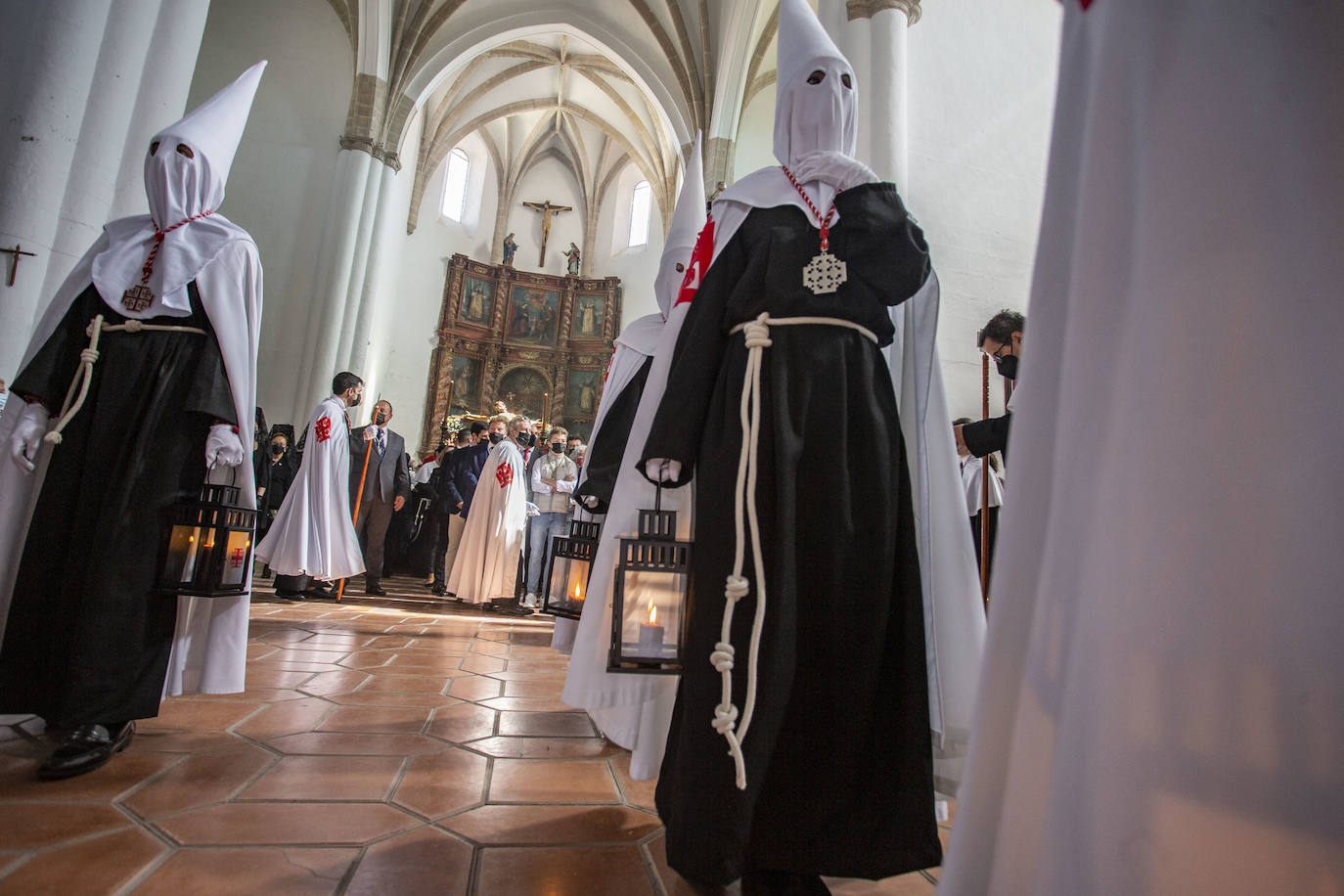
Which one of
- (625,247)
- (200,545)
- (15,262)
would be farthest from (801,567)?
(625,247)

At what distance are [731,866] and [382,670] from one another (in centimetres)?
259

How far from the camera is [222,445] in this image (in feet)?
6.64

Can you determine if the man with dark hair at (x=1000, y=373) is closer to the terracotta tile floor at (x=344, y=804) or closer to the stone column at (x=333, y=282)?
the terracotta tile floor at (x=344, y=804)

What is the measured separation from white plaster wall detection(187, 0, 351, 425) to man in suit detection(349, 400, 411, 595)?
4771mm

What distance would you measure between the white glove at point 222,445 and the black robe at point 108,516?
0.04m

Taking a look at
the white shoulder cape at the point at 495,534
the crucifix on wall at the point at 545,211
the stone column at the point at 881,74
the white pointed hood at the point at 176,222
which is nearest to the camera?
the white pointed hood at the point at 176,222

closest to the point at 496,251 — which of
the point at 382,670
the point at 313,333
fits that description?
the point at 313,333

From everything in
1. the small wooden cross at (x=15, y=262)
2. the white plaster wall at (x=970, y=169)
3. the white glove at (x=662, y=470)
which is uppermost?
the white plaster wall at (x=970, y=169)

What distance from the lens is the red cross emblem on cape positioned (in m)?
1.69

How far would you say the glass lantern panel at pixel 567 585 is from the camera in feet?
7.01

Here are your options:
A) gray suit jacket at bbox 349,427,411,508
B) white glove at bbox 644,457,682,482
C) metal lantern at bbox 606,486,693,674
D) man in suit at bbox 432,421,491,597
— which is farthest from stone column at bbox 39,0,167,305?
metal lantern at bbox 606,486,693,674

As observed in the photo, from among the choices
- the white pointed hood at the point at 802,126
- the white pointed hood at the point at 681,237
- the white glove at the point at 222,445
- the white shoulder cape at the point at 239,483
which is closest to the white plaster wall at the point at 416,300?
the white pointed hood at the point at 681,237

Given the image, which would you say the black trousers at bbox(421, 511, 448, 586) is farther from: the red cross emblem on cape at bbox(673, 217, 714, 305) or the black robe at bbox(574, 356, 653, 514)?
the red cross emblem on cape at bbox(673, 217, 714, 305)

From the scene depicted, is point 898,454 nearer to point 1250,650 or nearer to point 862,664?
point 862,664
